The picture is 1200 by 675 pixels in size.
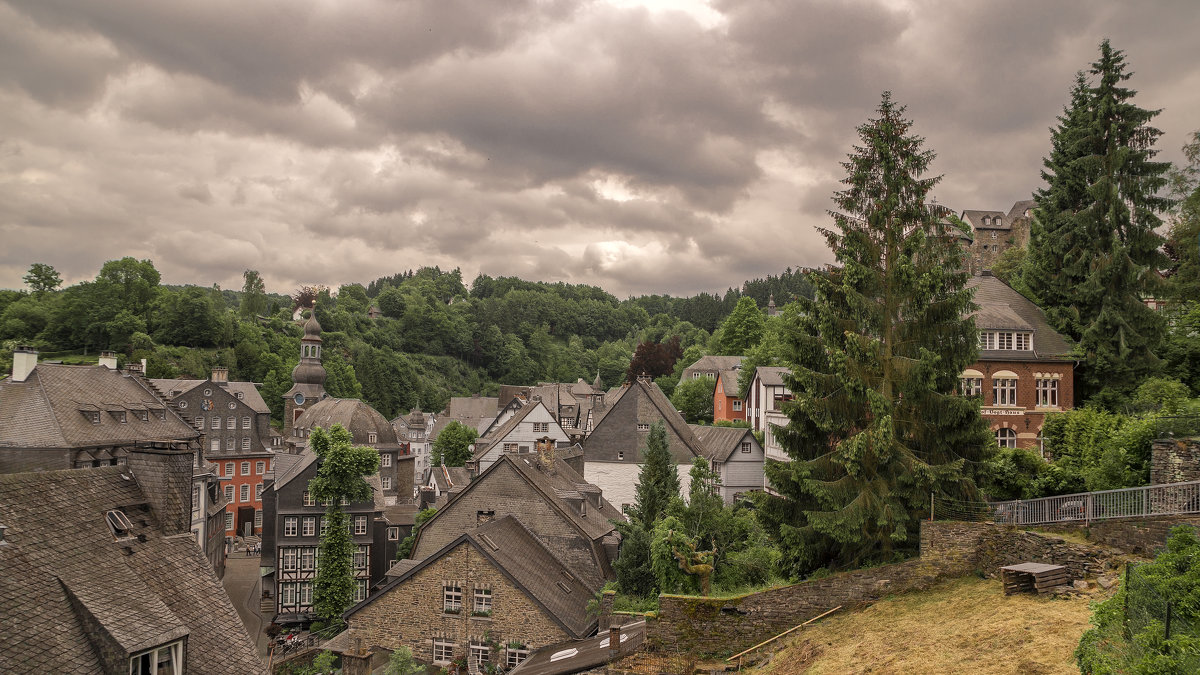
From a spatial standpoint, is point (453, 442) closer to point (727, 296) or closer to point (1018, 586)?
point (1018, 586)

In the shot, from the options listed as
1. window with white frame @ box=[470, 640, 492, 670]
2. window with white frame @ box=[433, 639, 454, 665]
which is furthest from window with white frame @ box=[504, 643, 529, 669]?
window with white frame @ box=[433, 639, 454, 665]

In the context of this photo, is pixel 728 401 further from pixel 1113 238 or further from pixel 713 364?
pixel 1113 238

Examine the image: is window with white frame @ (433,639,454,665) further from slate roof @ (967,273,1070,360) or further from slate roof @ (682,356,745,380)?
slate roof @ (682,356,745,380)

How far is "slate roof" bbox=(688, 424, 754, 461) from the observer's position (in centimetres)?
4650

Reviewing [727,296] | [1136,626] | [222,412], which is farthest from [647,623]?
[727,296]

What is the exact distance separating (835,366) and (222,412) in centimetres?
6402

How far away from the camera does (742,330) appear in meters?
94.6

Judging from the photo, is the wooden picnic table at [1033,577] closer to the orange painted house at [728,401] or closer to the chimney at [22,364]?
the chimney at [22,364]

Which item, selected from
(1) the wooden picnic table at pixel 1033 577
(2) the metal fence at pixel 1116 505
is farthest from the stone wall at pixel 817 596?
(2) the metal fence at pixel 1116 505

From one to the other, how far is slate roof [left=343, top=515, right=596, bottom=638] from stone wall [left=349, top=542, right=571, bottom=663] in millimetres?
202

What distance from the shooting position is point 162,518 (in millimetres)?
15852

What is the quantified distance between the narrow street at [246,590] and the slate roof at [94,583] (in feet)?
65.9

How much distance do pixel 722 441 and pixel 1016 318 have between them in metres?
20.5

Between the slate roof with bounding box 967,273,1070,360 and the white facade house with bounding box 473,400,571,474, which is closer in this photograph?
the slate roof with bounding box 967,273,1070,360
